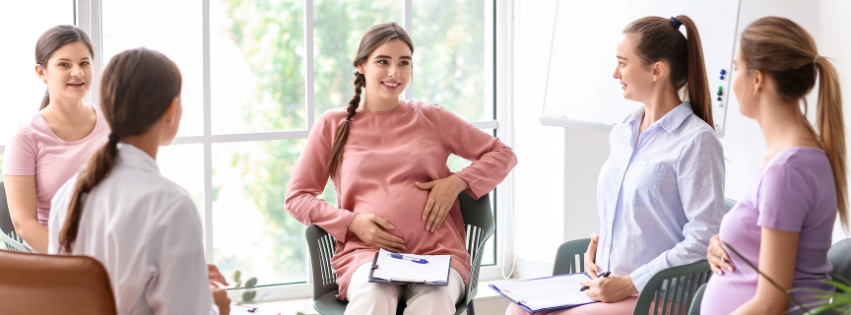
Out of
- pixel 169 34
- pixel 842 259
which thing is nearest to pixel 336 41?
pixel 169 34

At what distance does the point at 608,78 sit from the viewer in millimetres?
2785

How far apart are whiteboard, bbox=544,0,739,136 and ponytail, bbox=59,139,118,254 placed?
77.6 inches

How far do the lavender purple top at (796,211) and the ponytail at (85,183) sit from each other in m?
1.26

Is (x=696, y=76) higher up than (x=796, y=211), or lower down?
higher up

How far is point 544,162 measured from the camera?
138 inches

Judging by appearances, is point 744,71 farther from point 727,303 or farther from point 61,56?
point 61,56

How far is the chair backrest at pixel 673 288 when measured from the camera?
→ 1.79 metres

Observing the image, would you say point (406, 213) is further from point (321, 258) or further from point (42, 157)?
point (42, 157)

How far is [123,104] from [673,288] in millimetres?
1499

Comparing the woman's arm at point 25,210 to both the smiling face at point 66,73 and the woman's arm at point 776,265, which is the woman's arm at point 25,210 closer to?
the smiling face at point 66,73

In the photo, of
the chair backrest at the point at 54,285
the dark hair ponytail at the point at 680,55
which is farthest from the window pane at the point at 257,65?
the chair backrest at the point at 54,285

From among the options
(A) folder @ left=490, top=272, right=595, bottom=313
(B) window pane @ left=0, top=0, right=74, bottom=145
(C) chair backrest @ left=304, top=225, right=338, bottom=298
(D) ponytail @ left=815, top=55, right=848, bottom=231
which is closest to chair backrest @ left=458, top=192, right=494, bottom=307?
(A) folder @ left=490, top=272, right=595, bottom=313

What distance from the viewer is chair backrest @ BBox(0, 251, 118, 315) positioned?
42.2 inches

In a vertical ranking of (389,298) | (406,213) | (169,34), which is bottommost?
(389,298)
